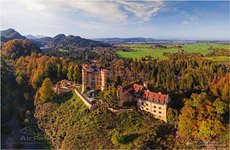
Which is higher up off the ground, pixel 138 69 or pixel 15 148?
pixel 138 69

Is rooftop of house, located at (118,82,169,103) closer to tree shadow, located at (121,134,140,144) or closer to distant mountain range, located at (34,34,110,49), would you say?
tree shadow, located at (121,134,140,144)

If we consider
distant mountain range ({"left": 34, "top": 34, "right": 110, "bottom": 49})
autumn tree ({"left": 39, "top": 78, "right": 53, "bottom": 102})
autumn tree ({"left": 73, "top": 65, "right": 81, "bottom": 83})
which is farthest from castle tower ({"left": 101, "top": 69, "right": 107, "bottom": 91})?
distant mountain range ({"left": 34, "top": 34, "right": 110, "bottom": 49})

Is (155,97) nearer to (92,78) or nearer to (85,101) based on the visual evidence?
(85,101)

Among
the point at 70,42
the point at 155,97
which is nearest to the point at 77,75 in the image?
the point at 155,97

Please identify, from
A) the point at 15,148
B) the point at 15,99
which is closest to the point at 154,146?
the point at 15,148

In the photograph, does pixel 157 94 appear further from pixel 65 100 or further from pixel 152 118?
pixel 65 100
